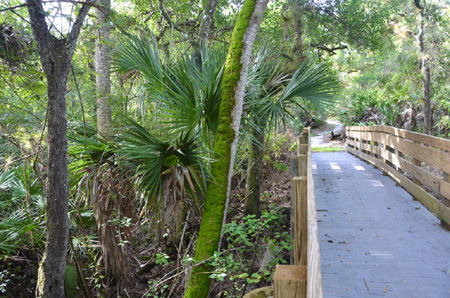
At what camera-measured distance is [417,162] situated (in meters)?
6.71

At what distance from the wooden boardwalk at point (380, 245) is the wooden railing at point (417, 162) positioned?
Answer: 226 mm

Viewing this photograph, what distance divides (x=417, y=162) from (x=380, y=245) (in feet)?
8.80

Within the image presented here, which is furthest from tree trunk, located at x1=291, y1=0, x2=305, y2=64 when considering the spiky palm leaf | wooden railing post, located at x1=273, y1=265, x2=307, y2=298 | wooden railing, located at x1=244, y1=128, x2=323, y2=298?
wooden railing post, located at x1=273, y1=265, x2=307, y2=298

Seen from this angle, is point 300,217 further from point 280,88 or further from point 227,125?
point 280,88

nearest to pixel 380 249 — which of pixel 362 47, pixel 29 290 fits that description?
pixel 29 290

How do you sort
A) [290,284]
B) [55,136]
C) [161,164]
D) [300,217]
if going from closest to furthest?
1. [290,284]
2. [300,217]
3. [55,136]
4. [161,164]

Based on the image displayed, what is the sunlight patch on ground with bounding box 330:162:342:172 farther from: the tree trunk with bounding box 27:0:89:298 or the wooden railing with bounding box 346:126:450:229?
the tree trunk with bounding box 27:0:89:298

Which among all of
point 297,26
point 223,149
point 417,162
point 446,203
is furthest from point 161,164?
point 297,26

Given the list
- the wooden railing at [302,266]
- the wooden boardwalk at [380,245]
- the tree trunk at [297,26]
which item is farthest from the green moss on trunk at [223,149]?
the tree trunk at [297,26]

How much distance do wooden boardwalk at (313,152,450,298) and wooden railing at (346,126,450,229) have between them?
0.23 meters

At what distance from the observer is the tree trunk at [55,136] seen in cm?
355

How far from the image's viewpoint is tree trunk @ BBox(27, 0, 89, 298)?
3.55 m

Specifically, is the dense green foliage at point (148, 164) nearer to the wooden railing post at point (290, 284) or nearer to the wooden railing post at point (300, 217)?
the wooden railing post at point (300, 217)

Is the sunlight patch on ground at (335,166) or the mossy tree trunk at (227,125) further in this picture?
the sunlight patch on ground at (335,166)
